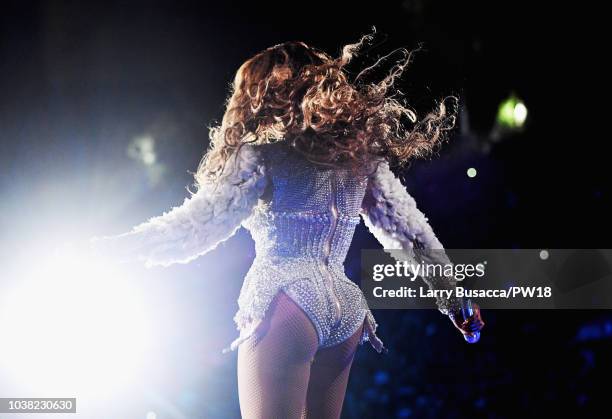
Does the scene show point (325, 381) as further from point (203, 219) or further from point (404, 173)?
point (404, 173)

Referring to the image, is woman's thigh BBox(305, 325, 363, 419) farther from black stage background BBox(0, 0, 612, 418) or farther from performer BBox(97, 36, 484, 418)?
black stage background BBox(0, 0, 612, 418)

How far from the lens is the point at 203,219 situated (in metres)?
1.68

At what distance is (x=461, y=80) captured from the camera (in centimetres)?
296

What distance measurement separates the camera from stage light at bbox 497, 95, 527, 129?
3.00 m

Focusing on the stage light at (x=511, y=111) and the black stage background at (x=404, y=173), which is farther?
the stage light at (x=511, y=111)

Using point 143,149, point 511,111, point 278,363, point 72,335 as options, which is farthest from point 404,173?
point 278,363

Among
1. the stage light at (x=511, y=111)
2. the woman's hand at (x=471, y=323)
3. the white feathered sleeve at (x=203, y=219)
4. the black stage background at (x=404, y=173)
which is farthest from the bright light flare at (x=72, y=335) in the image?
the stage light at (x=511, y=111)

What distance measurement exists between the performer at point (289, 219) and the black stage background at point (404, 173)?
1.08 meters

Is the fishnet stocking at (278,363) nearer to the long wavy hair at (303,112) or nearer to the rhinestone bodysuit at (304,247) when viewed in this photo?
the rhinestone bodysuit at (304,247)

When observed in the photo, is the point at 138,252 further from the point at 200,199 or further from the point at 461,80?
the point at 461,80

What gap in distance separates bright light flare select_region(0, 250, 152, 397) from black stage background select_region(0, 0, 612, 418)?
114 mm

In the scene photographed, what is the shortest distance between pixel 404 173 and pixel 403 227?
1.14 metres

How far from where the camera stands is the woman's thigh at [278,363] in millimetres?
1585

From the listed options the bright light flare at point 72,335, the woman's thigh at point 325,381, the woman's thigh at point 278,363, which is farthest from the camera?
the bright light flare at point 72,335
